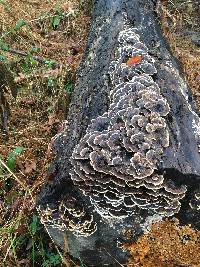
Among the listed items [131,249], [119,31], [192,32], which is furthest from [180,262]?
[192,32]

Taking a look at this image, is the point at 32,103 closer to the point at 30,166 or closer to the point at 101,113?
the point at 30,166

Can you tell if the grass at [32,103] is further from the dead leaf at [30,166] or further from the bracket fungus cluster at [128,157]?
the bracket fungus cluster at [128,157]

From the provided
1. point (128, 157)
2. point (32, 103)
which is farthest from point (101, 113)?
point (32, 103)

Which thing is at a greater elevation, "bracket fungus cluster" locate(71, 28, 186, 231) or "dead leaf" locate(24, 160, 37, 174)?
"bracket fungus cluster" locate(71, 28, 186, 231)

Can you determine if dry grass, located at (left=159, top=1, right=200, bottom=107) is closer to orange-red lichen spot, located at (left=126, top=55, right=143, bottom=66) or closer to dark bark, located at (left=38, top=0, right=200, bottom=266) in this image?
dark bark, located at (left=38, top=0, right=200, bottom=266)

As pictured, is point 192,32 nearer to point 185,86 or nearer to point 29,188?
point 185,86

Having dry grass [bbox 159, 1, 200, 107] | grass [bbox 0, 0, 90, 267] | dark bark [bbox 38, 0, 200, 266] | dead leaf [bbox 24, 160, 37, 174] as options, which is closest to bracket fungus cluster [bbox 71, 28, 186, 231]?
dark bark [bbox 38, 0, 200, 266]
